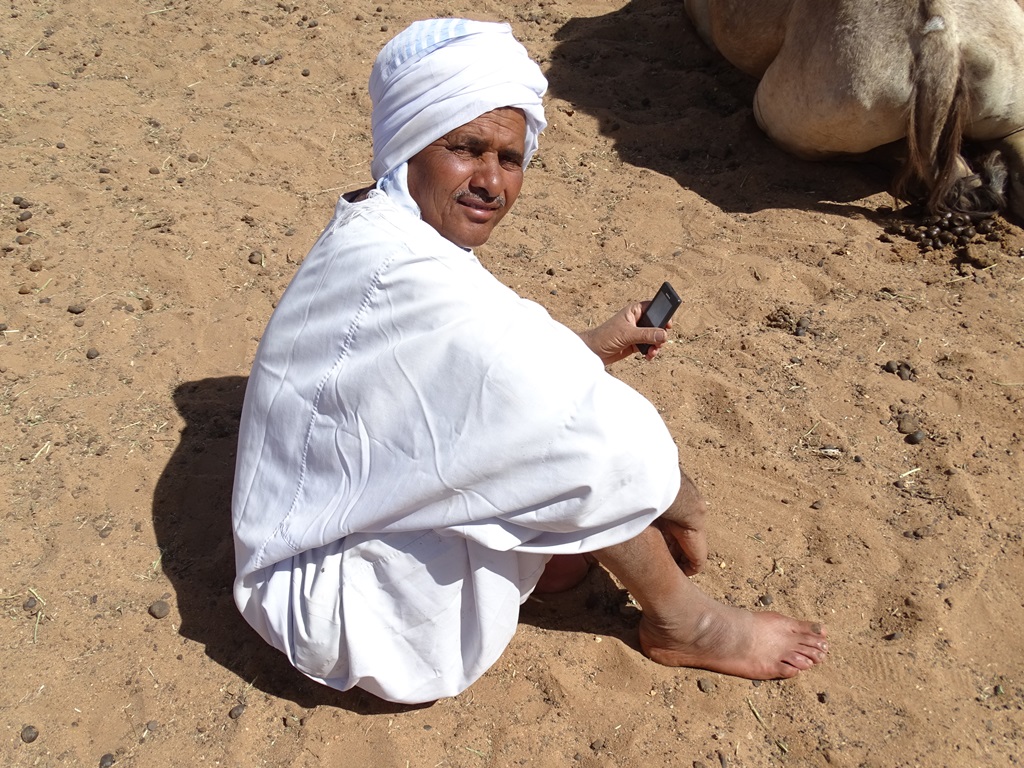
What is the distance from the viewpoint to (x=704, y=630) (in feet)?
8.00

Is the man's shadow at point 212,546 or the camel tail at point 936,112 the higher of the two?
the camel tail at point 936,112

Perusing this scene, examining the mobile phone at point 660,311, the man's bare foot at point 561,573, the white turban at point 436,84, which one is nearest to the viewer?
the white turban at point 436,84

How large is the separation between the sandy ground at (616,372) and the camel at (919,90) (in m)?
0.26

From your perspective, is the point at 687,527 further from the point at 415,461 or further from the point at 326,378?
the point at 326,378

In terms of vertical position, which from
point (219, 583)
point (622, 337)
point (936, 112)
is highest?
point (936, 112)

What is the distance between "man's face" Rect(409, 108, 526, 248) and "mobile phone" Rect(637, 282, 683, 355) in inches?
21.1

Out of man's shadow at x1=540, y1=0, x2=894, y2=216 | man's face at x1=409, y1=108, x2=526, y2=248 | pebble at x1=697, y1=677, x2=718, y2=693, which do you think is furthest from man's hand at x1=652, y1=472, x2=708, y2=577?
man's shadow at x1=540, y1=0, x2=894, y2=216

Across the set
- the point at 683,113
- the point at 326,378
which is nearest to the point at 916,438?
the point at 326,378

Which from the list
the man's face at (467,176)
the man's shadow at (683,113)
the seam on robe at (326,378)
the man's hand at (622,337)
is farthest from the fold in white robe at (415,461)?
the man's shadow at (683,113)

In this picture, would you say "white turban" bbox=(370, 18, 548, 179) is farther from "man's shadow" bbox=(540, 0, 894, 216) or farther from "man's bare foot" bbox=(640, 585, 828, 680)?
"man's shadow" bbox=(540, 0, 894, 216)

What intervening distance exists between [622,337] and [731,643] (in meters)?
0.90

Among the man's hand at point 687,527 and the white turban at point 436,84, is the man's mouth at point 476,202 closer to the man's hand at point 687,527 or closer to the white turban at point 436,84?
the white turban at point 436,84

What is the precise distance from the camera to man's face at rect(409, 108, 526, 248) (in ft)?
7.51

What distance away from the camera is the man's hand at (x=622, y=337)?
2.61m
